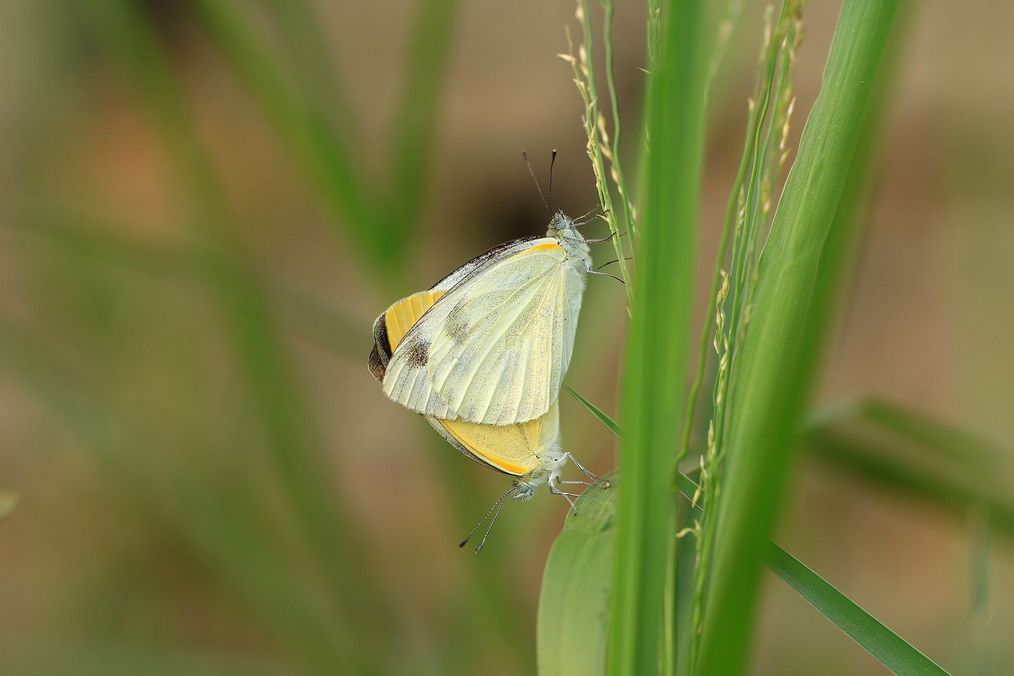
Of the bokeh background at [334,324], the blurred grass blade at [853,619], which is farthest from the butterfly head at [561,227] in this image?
the blurred grass blade at [853,619]

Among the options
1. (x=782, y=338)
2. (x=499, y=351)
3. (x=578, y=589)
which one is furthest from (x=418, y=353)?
(x=782, y=338)

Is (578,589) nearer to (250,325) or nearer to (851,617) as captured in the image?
(851,617)

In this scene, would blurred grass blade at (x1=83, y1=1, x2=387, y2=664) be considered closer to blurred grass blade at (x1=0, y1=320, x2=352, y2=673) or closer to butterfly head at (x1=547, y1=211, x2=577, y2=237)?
blurred grass blade at (x1=0, y1=320, x2=352, y2=673)

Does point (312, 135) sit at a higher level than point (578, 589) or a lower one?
higher

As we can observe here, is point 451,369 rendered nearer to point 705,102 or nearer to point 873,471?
point 873,471

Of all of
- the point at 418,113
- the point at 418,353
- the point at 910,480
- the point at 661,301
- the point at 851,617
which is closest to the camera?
the point at 661,301

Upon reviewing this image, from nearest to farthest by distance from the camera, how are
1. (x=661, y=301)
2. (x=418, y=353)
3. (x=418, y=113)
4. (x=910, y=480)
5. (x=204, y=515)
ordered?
(x=661, y=301) → (x=910, y=480) → (x=418, y=353) → (x=418, y=113) → (x=204, y=515)

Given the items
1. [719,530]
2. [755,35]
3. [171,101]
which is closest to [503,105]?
[755,35]
